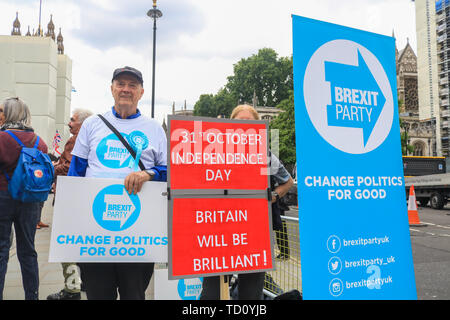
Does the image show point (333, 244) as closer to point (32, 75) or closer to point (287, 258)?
point (287, 258)

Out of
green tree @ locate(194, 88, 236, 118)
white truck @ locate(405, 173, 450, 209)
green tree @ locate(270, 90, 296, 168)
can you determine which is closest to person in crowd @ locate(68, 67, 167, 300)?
white truck @ locate(405, 173, 450, 209)

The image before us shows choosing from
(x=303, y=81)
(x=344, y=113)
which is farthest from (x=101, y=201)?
(x=344, y=113)

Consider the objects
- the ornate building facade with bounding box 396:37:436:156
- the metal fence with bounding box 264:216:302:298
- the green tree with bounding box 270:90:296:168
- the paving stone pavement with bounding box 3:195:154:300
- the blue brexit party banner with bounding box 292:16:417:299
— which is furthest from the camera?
the ornate building facade with bounding box 396:37:436:156

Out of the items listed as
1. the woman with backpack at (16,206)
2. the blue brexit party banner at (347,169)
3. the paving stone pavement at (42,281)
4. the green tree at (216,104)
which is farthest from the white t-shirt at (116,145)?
the green tree at (216,104)

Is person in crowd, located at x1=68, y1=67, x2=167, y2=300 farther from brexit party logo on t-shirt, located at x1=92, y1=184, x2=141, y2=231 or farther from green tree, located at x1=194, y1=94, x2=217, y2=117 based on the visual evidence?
green tree, located at x1=194, y1=94, x2=217, y2=117

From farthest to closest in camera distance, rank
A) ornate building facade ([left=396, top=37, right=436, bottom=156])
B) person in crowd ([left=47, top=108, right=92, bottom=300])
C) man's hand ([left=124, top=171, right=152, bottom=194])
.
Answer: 1. ornate building facade ([left=396, top=37, right=436, bottom=156])
2. person in crowd ([left=47, top=108, right=92, bottom=300])
3. man's hand ([left=124, top=171, right=152, bottom=194])

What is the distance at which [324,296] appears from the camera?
2.12 m

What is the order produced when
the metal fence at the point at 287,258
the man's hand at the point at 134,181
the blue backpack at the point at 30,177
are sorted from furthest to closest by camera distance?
the metal fence at the point at 287,258, the blue backpack at the point at 30,177, the man's hand at the point at 134,181

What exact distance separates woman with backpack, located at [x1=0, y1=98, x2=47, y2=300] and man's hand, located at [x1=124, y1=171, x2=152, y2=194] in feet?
4.74

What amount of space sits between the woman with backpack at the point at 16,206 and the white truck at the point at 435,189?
1865 centimetres

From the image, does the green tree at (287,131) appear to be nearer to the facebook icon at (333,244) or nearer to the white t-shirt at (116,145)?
the white t-shirt at (116,145)

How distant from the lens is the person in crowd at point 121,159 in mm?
2256

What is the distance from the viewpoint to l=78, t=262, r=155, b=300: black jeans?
7.38 ft

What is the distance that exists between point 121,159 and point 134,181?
198 mm
